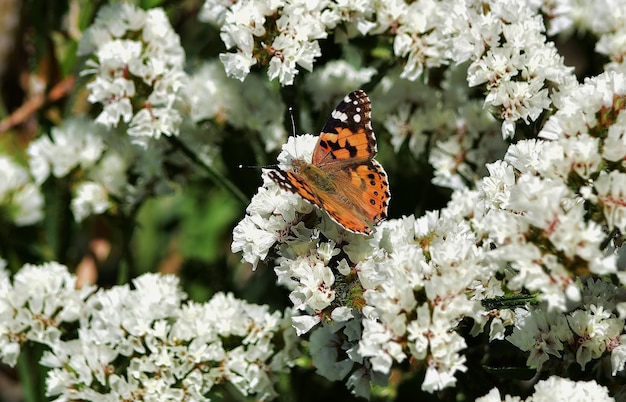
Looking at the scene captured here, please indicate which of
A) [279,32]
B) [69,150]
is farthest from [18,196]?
[279,32]

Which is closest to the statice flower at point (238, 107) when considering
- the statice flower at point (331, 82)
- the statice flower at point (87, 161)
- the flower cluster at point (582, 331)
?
the statice flower at point (331, 82)

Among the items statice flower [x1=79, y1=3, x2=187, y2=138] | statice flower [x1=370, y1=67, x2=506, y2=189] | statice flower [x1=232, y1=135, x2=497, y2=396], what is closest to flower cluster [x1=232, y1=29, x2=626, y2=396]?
statice flower [x1=232, y1=135, x2=497, y2=396]

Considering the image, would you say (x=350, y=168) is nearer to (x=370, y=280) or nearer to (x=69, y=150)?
(x=370, y=280)

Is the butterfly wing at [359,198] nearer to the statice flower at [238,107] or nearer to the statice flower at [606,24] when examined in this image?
the statice flower at [238,107]

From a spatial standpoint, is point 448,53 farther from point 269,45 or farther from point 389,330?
point 389,330

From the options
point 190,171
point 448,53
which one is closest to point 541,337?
point 448,53

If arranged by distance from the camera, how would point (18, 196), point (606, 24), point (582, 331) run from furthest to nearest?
point (18, 196) → point (606, 24) → point (582, 331)
